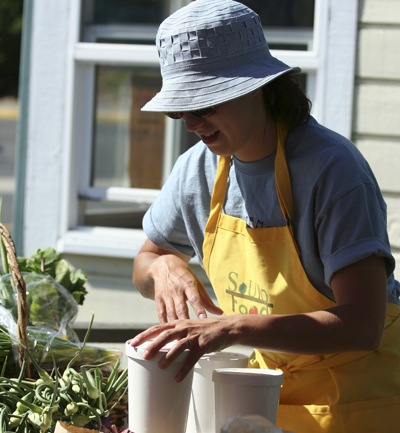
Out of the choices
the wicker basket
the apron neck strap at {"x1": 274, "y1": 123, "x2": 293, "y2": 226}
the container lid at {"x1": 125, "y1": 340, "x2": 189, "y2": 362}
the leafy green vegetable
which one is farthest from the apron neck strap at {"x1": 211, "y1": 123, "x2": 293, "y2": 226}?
the leafy green vegetable

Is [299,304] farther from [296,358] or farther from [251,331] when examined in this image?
[251,331]

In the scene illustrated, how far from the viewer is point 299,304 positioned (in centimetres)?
188

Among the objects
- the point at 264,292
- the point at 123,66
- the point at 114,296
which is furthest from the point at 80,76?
the point at 264,292

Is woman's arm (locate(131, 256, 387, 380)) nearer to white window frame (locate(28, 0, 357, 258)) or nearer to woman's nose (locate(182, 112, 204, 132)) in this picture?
woman's nose (locate(182, 112, 204, 132))

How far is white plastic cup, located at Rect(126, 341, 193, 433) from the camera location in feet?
5.37

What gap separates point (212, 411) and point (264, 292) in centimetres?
28

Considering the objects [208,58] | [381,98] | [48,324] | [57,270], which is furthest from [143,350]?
[381,98]

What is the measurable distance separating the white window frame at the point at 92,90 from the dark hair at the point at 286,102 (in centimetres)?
179

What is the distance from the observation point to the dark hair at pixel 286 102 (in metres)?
1.93

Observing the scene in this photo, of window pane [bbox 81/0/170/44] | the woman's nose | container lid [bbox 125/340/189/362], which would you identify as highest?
window pane [bbox 81/0/170/44]

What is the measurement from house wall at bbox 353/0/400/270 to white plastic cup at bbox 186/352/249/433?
2010 mm

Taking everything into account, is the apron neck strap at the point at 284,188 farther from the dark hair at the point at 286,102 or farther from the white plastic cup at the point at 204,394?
the white plastic cup at the point at 204,394

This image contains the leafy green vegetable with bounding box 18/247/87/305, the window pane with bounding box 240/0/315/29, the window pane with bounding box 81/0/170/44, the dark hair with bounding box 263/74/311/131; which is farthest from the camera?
the window pane with bounding box 81/0/170/44

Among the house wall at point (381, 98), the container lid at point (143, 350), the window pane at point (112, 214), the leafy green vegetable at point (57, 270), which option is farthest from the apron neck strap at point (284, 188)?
the window pane at point (112, 214)
